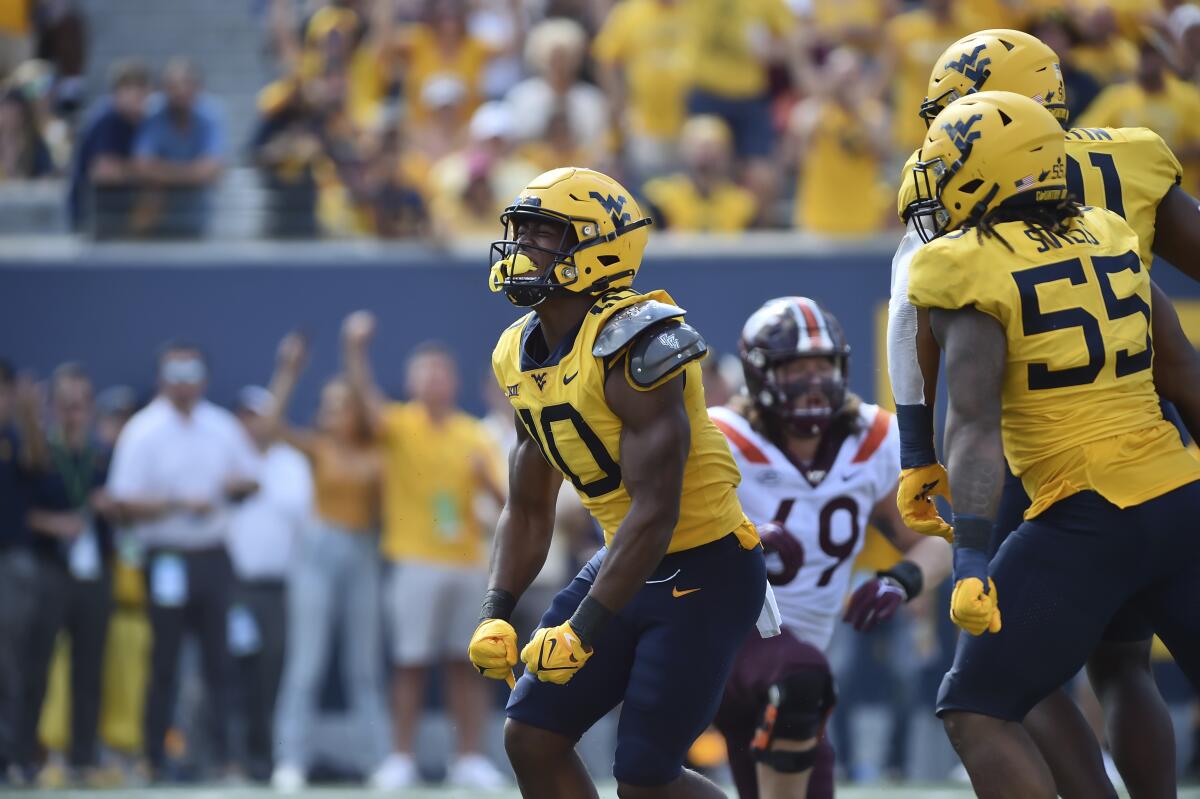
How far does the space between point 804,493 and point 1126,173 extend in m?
1.36

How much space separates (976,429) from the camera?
391 centimetres

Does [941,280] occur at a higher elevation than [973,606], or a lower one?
higher

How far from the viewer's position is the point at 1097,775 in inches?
173

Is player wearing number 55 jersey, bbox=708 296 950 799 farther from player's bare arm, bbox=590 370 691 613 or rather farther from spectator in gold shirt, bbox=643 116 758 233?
spectator in gold shirt, bbox=643 116 758 233

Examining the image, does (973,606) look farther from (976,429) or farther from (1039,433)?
(1039,433)

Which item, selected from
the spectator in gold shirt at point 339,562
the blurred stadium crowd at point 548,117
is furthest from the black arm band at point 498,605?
the blurred stadium crowd at point 548,117

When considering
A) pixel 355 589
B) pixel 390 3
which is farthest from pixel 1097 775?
pixel 390 3

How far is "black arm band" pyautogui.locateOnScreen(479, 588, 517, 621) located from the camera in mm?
4465

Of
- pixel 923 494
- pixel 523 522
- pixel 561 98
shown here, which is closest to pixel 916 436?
pixel 923 494

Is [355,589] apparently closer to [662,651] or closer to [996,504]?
[662,651]

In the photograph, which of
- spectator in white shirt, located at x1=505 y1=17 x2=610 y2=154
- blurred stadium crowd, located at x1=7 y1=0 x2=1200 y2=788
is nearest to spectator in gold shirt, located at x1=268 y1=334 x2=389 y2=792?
blurred stadium crowd, located at x1=7 y1=0 x2=1200 y2=788

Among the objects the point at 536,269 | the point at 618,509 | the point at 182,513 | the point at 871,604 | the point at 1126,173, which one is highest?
the point at 1126,173

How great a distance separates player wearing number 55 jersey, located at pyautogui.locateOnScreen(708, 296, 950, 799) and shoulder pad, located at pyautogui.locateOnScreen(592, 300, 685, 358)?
1.08 metres

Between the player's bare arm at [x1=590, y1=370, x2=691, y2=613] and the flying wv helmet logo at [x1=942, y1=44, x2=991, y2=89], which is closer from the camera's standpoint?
the player's bare arm at [x1=590, y1=370, x2=691, y2=613]
